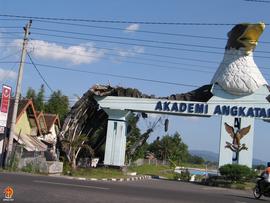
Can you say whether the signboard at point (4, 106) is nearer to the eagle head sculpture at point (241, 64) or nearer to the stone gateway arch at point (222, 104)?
the stone gateway arch at point (222, 104)

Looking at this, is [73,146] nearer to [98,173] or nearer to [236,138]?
[98,173]

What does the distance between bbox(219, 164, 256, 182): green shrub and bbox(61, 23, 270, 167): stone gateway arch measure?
1960 millimetres

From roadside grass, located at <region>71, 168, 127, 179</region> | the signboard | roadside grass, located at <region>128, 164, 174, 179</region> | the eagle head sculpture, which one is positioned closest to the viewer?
the signboard

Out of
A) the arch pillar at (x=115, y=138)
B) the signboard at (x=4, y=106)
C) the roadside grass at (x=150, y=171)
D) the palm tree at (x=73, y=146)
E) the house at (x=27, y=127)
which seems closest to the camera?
the signboard at (x=4, y=106)

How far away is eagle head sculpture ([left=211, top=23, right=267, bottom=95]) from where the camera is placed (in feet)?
118

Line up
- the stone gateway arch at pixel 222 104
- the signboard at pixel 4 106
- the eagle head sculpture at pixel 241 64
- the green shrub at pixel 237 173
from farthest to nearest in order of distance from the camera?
the eagle head sculpture at pixel 241 64 < the stone gateway arch at pixel 222 104 < the green shrub at pixel 237 173 < the signboard at pixel 4 106

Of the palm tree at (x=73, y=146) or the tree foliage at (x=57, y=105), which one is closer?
the palm tree at (x=73, y=146)

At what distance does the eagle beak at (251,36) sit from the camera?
3597 cm

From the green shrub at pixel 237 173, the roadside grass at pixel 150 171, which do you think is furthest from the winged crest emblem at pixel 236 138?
the roadside grass at pixel 150 171

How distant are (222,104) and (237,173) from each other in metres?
5.25

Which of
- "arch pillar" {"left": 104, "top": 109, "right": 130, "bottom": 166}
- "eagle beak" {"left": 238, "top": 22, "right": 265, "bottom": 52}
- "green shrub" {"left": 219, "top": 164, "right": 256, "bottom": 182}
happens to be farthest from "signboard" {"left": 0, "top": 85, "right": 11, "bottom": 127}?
"eagle beak" {"left": 238, "top": 22, "right": 265, "bottom": 52}

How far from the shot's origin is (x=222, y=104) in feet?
118

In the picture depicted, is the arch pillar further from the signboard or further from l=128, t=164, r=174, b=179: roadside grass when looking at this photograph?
the signboard

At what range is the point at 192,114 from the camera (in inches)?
1439
